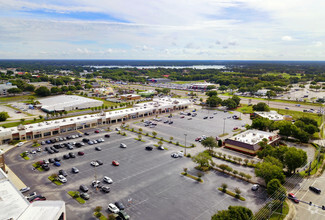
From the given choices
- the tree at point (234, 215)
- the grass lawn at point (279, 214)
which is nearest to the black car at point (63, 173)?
the tree at point (234, 215)

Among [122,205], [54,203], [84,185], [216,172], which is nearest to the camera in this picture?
[54,203]

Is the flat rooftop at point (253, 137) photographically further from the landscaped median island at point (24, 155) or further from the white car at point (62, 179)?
the landscaped median island at point (24, 155)

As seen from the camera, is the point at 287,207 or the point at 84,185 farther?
the point at 84,185

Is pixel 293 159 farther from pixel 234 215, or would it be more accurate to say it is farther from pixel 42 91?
pixel 42 91

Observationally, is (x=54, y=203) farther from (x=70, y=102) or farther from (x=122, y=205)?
(x=70, y=102)

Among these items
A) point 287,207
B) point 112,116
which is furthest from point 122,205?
point 112,116

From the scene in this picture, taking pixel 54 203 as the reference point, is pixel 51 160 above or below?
below

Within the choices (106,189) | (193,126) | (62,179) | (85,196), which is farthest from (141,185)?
(193,126)
